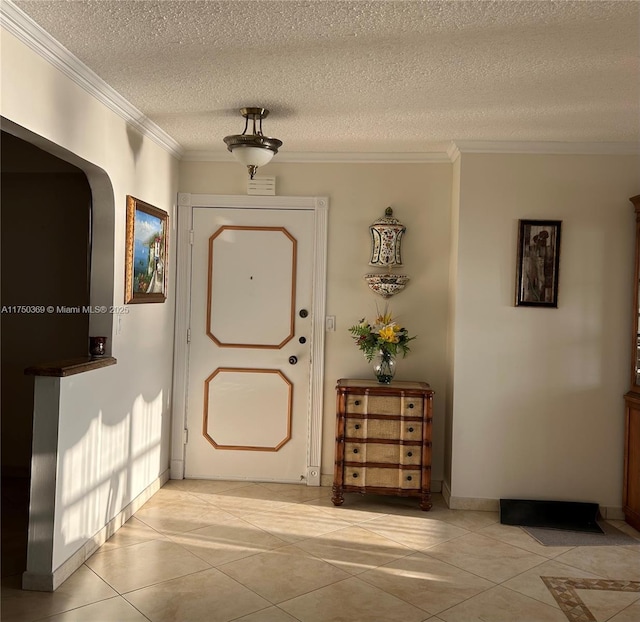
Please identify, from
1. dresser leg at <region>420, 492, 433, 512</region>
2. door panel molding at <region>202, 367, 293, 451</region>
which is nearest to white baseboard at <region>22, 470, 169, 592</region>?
door panel molding at <region>202, 367, 293, 451</region>

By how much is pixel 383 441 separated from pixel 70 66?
2871mm

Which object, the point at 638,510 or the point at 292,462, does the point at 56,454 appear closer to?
the point at 292,462

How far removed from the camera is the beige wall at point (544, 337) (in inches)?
173

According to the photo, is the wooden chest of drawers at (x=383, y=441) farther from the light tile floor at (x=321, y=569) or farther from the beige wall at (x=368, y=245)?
the beige wall at (x=368, y=245)

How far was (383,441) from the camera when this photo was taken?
443 cm

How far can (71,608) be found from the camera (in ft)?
9.30

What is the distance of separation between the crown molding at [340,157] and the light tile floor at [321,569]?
242 cm

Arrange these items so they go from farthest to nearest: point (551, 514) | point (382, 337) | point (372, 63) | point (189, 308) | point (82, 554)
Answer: point (189, 308)
point (382, 337)
point (551, 514)
point (82, 554)
point (372, 63)

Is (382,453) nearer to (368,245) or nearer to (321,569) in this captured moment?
(321,569)

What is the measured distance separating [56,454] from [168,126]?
220cm

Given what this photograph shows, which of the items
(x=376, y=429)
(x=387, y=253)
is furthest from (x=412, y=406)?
(x=387, y=253)

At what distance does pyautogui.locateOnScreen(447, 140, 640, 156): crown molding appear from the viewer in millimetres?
4352

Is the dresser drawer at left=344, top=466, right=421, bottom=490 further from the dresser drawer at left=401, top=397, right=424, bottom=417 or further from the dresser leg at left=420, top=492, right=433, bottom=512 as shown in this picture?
the dresser drawer at left=401, top=397, right=424, bottom=417

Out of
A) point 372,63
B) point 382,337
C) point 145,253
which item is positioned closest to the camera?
point 372,63
